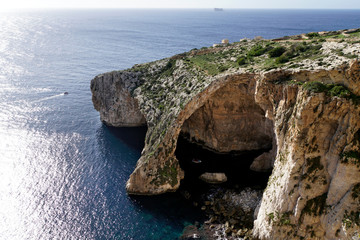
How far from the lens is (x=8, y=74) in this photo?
413 feet

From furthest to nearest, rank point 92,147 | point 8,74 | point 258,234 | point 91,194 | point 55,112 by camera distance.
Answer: point 8,74 < point 55,112 < point 92,147 < point 91,194 < point 258,234

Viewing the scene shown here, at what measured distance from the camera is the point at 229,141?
64.5 metres

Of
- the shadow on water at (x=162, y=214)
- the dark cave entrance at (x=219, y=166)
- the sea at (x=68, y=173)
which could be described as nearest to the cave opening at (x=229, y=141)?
the dark cave entrance at (x=219, y=166)

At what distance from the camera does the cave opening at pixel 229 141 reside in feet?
185

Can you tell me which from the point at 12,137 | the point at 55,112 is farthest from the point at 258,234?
the point at 55,112

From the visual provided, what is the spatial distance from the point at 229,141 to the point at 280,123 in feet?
81.8

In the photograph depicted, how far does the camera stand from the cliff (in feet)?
110

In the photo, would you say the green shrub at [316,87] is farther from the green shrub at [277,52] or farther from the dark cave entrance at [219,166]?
the dark cave entrance at [219,166]

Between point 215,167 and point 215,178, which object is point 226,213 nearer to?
point 215,178

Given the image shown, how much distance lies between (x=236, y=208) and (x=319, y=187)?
15.2 metres

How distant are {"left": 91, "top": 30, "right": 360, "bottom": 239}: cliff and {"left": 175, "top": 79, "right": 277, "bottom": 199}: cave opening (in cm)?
23

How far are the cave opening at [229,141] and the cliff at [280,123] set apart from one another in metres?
0.23

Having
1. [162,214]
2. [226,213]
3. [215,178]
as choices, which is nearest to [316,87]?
[226,213]

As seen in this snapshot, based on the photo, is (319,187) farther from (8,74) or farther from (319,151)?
(8,74)
